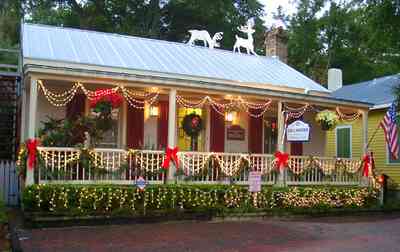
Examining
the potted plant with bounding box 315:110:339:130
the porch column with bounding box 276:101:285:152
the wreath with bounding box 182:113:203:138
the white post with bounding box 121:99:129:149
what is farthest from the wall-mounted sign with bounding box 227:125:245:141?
the white post with bounding box 121:99:129:149

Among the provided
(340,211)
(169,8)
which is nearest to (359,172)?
(340,211)

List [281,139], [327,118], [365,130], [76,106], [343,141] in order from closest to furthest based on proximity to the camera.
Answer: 1. [76,106]
2. [281,139]
3. [327,118]
4. [365,130]
5. [343,141]

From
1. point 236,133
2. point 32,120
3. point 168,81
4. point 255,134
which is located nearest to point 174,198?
point 168,81

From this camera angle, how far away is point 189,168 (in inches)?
514

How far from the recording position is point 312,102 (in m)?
14.8

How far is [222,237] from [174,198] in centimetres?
237

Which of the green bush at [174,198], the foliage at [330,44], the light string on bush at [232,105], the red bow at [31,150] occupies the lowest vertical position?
the green bush at [174,198]

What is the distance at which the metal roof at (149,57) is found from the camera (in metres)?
14.7

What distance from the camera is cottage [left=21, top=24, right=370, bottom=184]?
39.1 feet

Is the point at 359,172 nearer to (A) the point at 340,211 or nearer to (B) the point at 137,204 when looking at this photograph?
(A) the point at 340,211

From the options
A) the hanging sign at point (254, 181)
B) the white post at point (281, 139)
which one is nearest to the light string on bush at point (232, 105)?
the white post at point (281, 139)

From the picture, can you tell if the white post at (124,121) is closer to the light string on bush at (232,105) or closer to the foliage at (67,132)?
the light string on bush at (232,105)

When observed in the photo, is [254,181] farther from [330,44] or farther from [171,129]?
[330,44]

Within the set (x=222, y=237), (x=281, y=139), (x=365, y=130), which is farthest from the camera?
(x=365, y=130)
